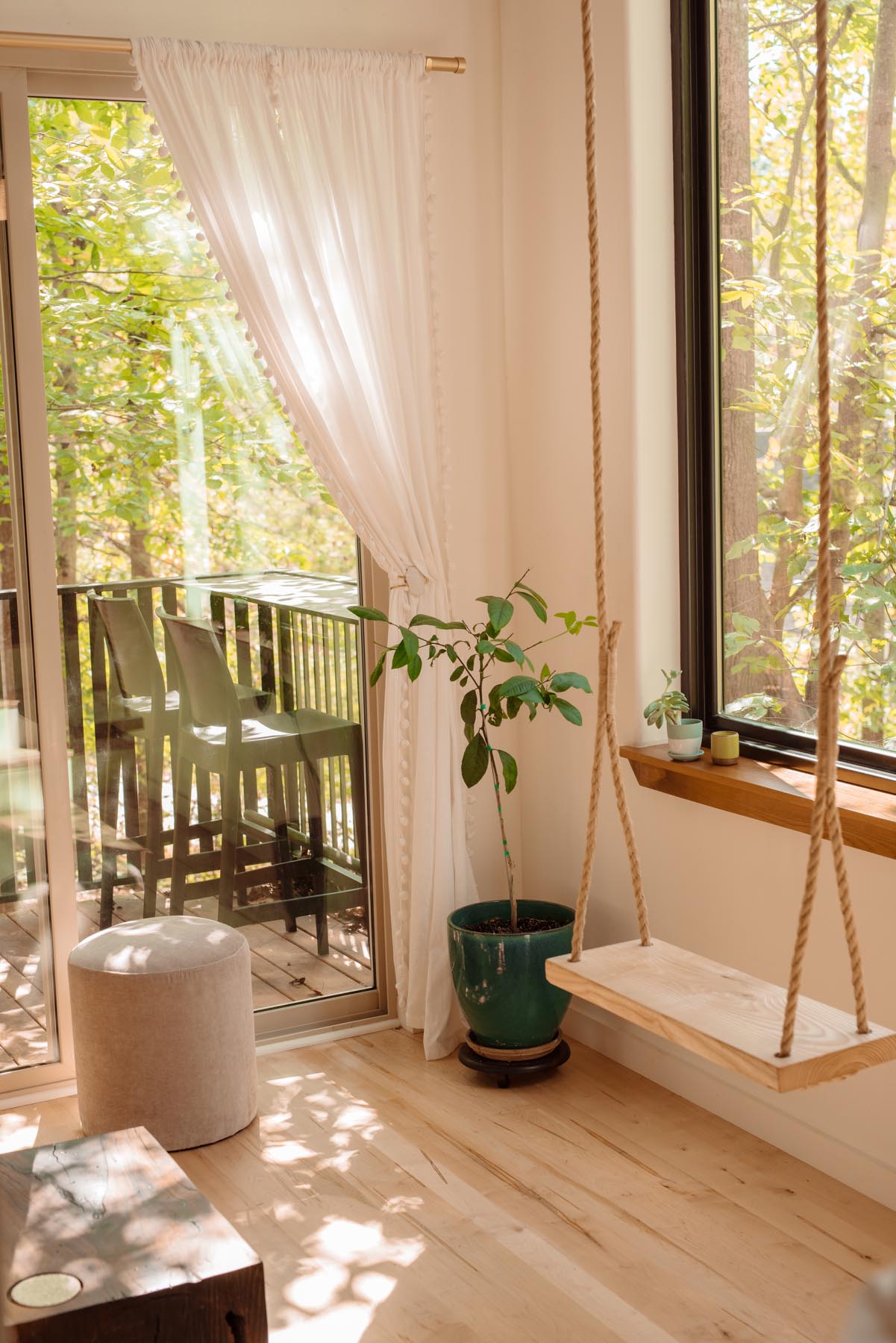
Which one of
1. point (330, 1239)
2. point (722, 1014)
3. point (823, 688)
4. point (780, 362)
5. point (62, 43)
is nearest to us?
point (823, 688)

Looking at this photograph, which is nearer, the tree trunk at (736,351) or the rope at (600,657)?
the rope at (600,657)

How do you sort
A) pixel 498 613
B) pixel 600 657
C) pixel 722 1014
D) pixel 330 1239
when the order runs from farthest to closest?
pixel 498 613
pixel 330 1239
pixel 600 657
pixel 722 1014

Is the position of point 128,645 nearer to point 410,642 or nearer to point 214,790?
point 214,790

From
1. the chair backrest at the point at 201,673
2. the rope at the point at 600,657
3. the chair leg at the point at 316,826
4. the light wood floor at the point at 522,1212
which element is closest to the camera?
the rope at the point at 600,657

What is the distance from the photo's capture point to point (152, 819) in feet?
11.0

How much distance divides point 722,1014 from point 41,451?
6.80 feet

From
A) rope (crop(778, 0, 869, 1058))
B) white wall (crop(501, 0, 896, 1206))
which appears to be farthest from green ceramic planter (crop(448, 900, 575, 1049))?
rope (crop(778, 0, 869, 1058))

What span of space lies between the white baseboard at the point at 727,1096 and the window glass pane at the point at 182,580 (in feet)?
2.37

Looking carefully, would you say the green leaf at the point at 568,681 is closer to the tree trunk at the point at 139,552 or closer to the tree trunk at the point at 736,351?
the tree trunk at the point at 736,351

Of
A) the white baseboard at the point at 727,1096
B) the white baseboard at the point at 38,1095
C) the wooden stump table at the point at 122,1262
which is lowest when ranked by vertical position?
the white baseboard at the point at 38,1095

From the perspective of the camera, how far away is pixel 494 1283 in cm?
238

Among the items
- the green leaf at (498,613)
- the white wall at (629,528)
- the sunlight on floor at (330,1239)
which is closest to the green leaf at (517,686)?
the green leaf at (498,613)

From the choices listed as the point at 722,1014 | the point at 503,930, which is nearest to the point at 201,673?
the point at 503,930

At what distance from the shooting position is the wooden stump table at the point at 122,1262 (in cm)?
177
